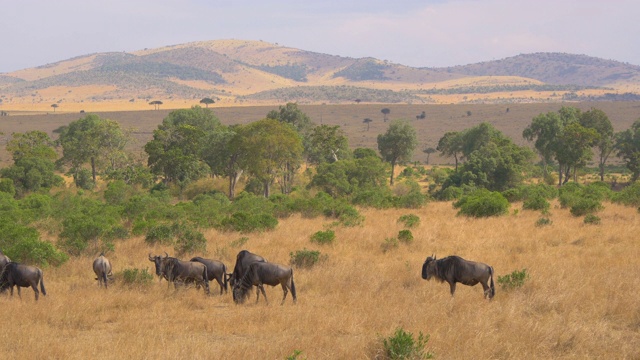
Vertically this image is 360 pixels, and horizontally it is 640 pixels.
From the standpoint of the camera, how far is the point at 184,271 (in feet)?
42.1

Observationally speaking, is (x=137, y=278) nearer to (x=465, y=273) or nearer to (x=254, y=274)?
(x=254, y=274)

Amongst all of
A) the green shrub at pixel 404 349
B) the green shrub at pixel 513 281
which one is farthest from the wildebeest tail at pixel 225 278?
the green shrub at pixel 513 281

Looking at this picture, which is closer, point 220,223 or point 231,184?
point 220,223

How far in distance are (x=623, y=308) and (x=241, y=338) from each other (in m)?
7.18

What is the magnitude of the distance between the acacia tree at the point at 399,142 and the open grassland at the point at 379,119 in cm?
3347

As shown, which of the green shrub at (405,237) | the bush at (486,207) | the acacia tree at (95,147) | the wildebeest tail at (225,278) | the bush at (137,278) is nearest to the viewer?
the wildebeest tail at (225,278)

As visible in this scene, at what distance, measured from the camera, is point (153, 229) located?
1897 centimetres

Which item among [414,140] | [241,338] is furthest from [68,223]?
[414,140]

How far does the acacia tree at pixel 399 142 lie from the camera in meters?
58.5

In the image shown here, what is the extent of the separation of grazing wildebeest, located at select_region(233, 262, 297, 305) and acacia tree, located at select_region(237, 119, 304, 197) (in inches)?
1089

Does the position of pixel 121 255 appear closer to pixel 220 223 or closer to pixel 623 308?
pixel 220 223

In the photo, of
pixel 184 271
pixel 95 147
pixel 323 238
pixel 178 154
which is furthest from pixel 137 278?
pixel 95 147

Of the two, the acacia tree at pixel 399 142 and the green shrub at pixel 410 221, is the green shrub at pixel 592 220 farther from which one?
the acacia tree at pixel 399 142

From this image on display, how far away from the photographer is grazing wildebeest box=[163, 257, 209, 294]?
505 inches
